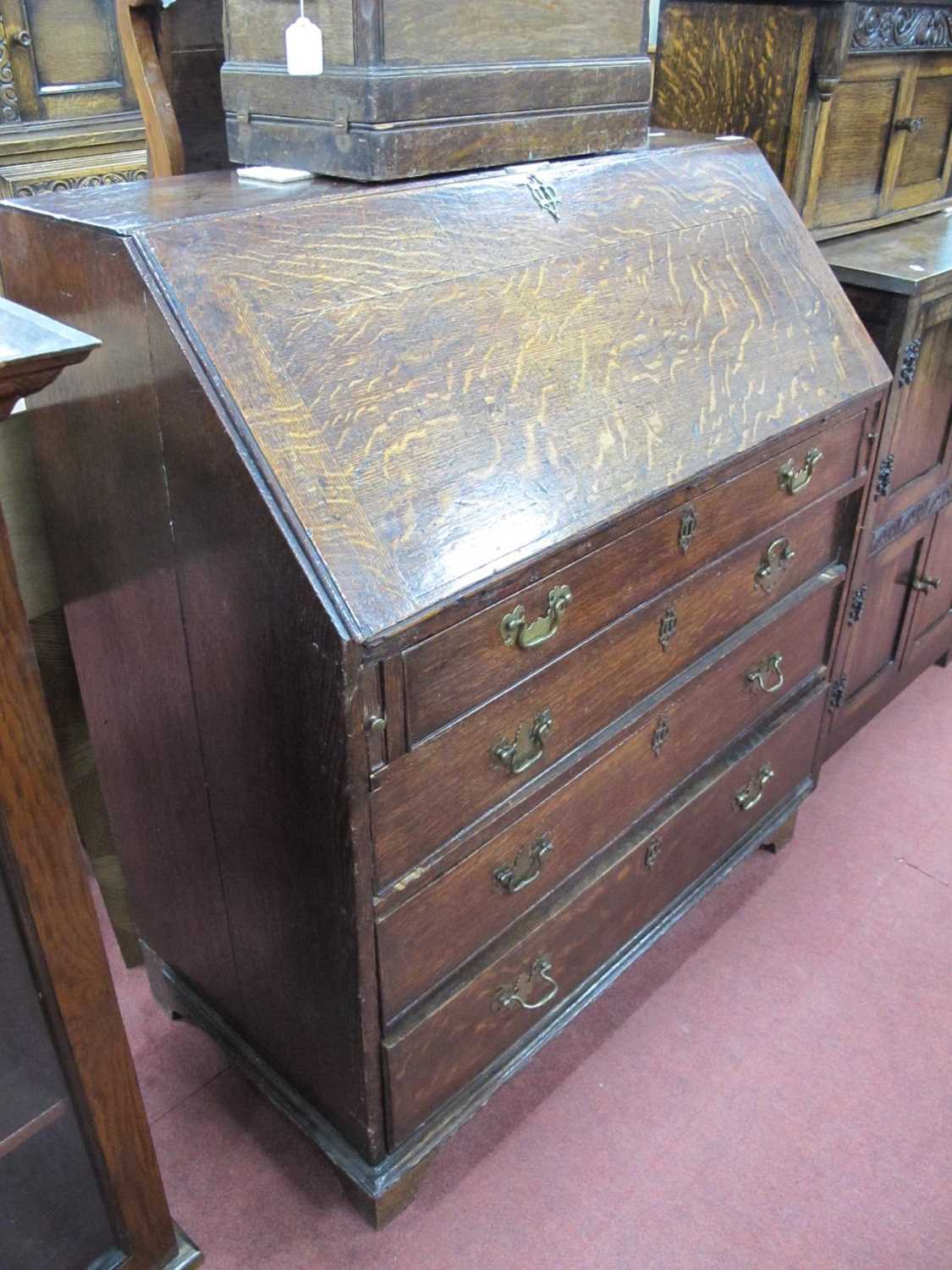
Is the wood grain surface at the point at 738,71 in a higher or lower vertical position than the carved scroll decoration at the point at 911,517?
higher

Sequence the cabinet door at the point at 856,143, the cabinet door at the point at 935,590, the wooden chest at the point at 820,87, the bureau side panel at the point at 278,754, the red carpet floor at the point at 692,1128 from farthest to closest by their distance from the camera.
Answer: the cabinet door at the point at 935,590
the cabinet door at the point at 856,143
the wooden chest at the point at 820,87
the red carpet floor at the point at 692,1128
the bureau side panel at the point at 278,754

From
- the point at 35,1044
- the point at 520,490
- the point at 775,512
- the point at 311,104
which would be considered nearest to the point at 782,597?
the point at 775,512

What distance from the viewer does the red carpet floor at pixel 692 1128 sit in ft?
4.97

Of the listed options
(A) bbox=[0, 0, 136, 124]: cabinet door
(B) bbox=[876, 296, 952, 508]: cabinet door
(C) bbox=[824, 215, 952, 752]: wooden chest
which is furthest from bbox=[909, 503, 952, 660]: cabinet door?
(A) bbox=[0, 0, 136, 124]: cabinet door

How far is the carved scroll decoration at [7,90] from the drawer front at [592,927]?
2427 mm

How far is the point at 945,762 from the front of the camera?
2.51 meters

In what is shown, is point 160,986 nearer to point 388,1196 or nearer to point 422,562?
point 388,1196

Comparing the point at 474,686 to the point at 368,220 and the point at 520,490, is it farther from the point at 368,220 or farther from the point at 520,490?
the point at 368,220

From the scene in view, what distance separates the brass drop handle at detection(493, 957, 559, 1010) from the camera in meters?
1.50

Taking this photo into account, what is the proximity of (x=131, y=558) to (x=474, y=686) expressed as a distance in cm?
45

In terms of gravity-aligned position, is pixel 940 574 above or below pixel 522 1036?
above

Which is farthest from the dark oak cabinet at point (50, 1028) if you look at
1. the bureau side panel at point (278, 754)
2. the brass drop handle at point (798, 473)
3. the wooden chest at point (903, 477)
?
the wooden chest at point (903, 477)

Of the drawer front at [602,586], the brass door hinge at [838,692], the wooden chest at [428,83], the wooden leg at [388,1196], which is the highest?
the wooden chest at [428,83]

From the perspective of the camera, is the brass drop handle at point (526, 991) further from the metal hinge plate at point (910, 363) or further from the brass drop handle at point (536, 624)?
the metal hinge plate at point (910, 363)
